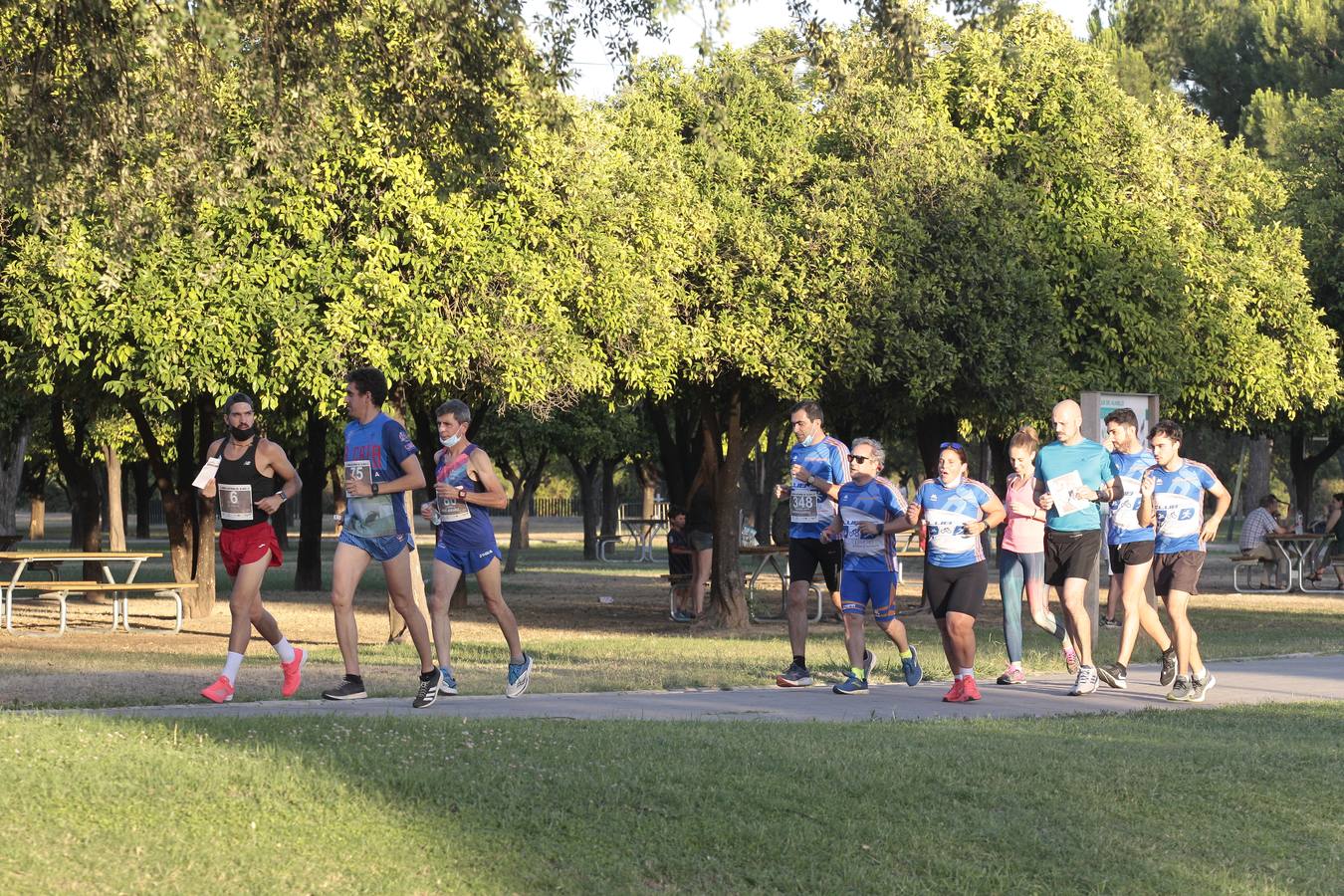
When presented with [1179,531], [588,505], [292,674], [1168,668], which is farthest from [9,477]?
[1179,531]

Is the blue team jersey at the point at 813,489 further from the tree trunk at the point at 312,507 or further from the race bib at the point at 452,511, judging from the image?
the tree trunk at the point at 312,507

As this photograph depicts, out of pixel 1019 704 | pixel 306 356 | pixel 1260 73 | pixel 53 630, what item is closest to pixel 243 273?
pixel 306 356

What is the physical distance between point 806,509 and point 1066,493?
1826mm

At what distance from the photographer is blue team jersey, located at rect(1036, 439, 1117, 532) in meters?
11.7

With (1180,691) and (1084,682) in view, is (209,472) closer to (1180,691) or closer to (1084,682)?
(1084,682)

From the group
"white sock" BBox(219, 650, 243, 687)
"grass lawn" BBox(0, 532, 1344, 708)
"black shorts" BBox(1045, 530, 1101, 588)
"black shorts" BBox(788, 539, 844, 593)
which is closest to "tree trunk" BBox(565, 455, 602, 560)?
"grass lawn" BBox(0, 532, 1344, 708)

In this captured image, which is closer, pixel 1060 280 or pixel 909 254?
pixel 909 254

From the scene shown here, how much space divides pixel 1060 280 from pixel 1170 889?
52.3 ft

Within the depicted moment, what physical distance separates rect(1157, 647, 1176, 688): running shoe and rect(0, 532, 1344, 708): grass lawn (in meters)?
1.49

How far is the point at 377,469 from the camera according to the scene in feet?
34.4

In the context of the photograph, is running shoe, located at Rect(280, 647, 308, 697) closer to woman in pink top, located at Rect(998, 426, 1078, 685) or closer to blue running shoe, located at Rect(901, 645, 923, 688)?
blue running shoe, located at Rect(901, 645, 923, 688)

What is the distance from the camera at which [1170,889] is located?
6.46 metres

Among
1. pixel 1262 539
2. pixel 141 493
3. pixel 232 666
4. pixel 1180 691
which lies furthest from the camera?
pixel 141 493

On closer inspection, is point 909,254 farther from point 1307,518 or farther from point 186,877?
point 1307,518
